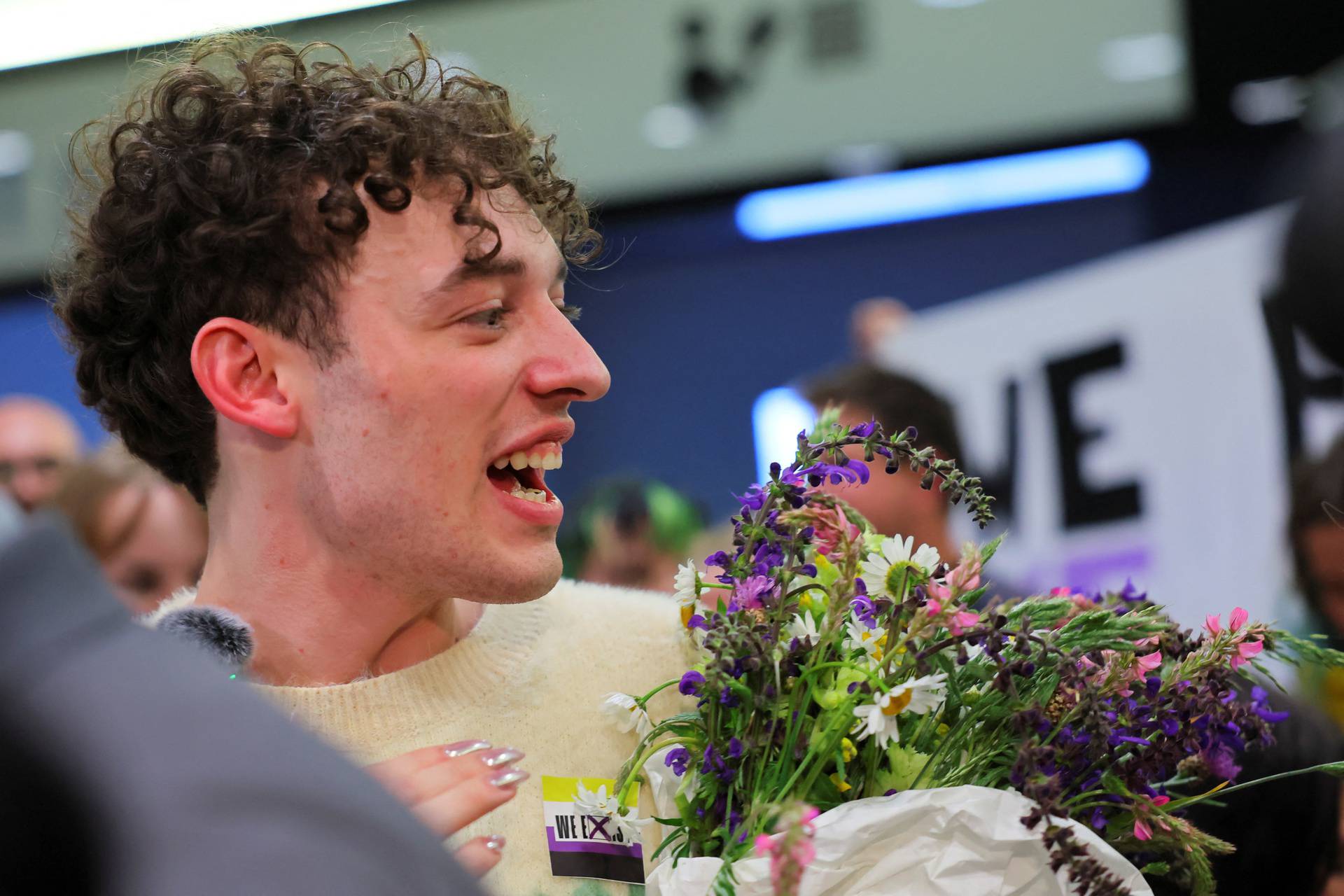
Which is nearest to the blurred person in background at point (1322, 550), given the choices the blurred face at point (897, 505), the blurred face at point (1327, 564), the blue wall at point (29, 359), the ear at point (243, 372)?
the blurred face at point (1327, 564)

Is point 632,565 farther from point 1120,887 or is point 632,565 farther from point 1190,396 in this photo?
point 1120,887

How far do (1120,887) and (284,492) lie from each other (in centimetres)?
97

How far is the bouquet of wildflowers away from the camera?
1.06 metres

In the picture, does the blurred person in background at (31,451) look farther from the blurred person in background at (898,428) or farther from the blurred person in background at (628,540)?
the blurred person in background at (898,428)

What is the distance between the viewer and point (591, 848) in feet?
4.54

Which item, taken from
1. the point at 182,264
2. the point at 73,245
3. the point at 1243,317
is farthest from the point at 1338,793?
the point at 1243,317

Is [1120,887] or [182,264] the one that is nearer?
[1120,887]

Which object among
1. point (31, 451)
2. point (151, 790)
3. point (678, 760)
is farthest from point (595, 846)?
point (31, 451)

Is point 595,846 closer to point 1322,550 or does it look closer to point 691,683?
point 691,683

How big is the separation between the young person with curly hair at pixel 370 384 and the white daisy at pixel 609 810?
83 mm

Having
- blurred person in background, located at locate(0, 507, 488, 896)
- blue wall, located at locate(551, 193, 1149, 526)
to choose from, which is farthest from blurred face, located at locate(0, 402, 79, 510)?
blurred person in background, located at locate(0, 507, 488, 896)

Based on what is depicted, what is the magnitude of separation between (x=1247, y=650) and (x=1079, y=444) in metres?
3.79

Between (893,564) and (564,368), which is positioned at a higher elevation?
(564,368)

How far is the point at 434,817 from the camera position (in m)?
Answer: 0.98
